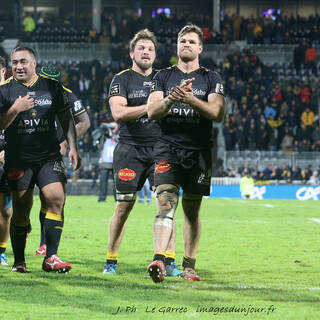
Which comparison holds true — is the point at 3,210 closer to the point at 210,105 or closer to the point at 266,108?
the point at 210,105

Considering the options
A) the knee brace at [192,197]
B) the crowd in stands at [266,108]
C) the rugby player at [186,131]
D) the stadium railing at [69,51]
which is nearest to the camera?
the rugby player at [186,131]

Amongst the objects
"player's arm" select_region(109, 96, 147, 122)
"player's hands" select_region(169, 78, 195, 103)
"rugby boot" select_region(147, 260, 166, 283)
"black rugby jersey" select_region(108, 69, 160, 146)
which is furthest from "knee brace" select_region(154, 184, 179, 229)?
"black rugby jersey" select_region(108, 69, 160, 146)

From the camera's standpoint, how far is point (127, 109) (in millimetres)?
7938

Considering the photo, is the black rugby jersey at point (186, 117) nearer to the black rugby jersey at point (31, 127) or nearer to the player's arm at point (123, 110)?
the player's arm at point (123, 110)

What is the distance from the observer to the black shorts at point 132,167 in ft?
26.4

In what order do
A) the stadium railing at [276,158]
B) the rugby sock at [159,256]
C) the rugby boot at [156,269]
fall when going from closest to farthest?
the rugby boot at [156,269] → the rugby sock at [159,256] → the stadium railing at [276,158]

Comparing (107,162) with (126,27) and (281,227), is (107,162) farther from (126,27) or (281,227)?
(126,27)

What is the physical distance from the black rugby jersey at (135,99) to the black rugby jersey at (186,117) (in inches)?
29.5

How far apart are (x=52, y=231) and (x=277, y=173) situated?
21.6 metres

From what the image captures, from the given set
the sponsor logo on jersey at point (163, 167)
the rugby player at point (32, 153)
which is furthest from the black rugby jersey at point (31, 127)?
the sponsor logo on jersey at point (163, 167)

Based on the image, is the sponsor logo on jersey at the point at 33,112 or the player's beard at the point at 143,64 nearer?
the sponsor logo on jersey at the point at 33,112

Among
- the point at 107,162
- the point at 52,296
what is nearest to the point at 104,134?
the point at 107,162

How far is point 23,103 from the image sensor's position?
7535 millimetres

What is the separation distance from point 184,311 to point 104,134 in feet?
50.6
